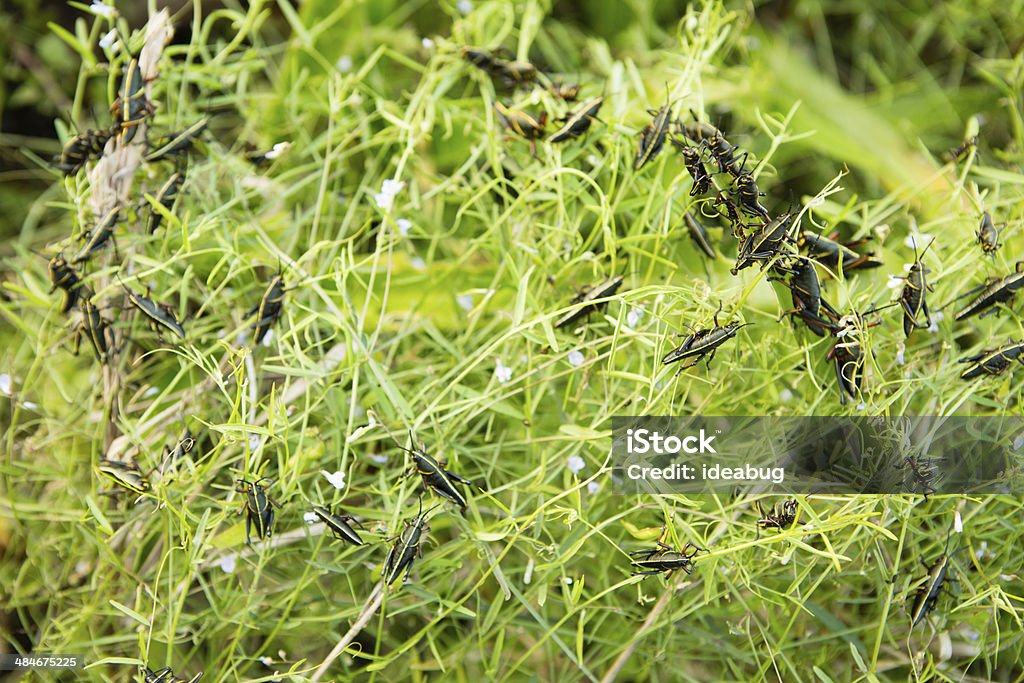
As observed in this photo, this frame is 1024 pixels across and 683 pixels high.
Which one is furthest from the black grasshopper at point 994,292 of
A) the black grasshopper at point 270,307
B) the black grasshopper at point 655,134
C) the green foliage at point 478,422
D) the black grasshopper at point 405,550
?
the black grasshopper at point 270,307

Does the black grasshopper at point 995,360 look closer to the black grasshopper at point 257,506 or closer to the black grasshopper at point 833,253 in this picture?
the black grasshopper at point 833,253

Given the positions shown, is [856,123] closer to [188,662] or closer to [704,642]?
[704,642]

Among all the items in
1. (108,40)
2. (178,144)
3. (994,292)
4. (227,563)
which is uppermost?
(108,40)

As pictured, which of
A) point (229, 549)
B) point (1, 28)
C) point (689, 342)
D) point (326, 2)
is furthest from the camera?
point (1, 28)

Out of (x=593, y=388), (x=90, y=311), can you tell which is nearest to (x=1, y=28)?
(x=90, y=311)

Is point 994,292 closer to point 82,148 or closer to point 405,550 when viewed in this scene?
point 405,550

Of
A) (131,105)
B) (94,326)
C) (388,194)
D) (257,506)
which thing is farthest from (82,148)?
(257,506)
